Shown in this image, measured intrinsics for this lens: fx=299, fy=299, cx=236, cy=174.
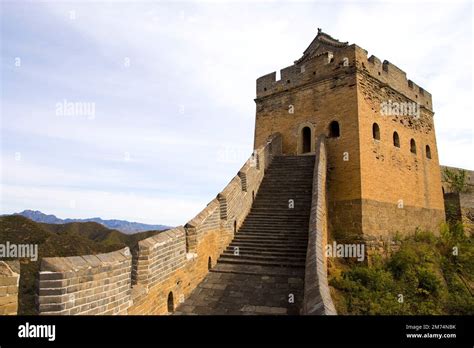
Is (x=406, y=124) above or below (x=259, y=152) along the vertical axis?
above

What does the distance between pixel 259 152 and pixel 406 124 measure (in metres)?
7.70

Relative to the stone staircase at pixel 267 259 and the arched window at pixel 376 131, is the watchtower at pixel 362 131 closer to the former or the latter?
the arched window at pixel 376 131

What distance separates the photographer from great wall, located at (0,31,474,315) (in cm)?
456

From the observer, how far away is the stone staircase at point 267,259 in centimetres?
634

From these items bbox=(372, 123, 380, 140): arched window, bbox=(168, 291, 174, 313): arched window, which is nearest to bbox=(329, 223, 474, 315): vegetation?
bbox=(168, 291, 174, 313): arched window

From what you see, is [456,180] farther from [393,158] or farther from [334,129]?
[334,129]

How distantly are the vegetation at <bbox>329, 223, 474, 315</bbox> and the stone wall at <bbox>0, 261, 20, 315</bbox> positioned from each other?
7099 millimetres

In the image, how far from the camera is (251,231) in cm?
964

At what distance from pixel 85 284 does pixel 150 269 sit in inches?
66.0

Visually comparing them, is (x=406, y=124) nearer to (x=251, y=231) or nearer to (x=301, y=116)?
(x=301, y=116)
